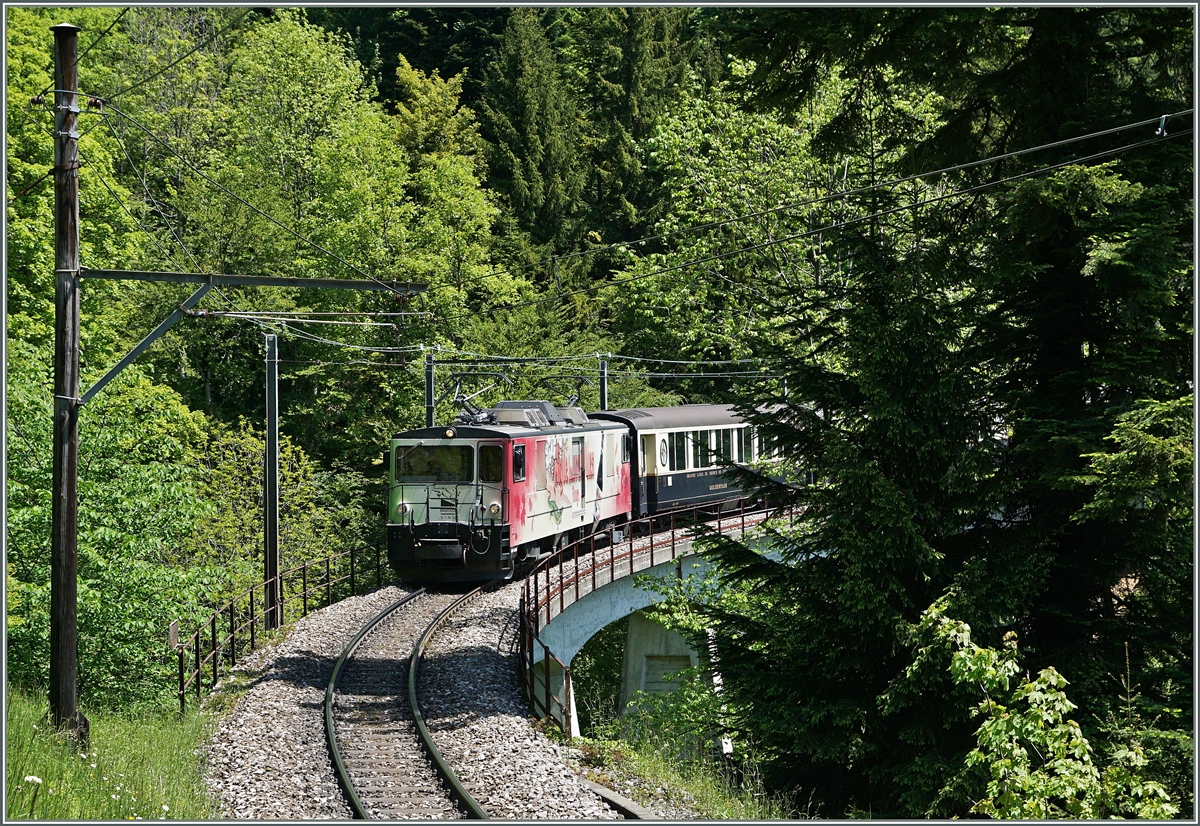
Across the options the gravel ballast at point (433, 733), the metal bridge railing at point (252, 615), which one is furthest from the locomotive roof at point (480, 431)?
the gravel ballast at point (433, 733)

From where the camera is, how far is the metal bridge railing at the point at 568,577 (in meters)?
14.0

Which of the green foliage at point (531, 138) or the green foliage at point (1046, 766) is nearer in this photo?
the green foliage at point (1046, 766)

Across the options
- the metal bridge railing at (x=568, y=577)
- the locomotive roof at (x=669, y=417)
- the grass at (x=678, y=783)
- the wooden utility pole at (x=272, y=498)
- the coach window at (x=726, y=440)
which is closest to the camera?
the grass at (x=678, y=783)

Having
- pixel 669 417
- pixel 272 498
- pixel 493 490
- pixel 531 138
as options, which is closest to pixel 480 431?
pixel 493 490

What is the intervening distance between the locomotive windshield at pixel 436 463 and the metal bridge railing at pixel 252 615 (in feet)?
7.03

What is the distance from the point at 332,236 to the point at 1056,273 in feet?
88.8

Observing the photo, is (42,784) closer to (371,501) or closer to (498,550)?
(498,550)

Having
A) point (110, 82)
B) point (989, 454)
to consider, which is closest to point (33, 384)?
point (989, 454)

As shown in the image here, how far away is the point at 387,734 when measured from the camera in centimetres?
1257

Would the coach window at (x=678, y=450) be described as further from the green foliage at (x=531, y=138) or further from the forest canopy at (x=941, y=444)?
the green foliage at (x=531, y=138)

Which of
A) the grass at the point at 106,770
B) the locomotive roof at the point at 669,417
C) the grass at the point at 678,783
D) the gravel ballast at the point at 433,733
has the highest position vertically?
the locomotive roof at the point at 669,417

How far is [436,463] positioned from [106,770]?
1061 centimetres

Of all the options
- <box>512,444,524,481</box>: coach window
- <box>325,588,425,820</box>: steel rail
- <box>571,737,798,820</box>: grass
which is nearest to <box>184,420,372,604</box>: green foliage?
<box>325,588,425,820</box>: steel rail

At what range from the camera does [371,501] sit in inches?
1344
